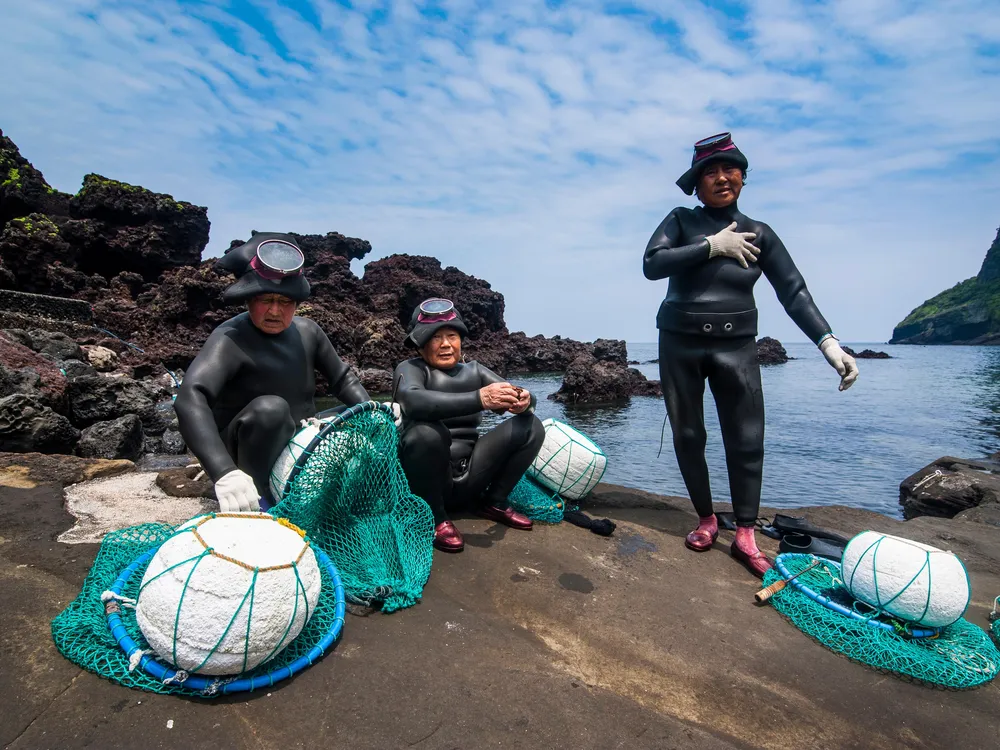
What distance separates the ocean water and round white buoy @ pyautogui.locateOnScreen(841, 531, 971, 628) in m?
5.59

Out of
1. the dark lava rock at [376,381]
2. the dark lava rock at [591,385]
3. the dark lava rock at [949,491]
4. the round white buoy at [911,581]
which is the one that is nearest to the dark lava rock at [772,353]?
the dark lava rock at [591,385]

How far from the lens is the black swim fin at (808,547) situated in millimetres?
3792

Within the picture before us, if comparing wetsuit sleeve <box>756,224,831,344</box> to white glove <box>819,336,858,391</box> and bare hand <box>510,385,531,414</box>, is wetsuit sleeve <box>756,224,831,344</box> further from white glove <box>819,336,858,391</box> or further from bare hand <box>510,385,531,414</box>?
bare hand <box>510,385,531,414</box>

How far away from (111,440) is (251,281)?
7127mm

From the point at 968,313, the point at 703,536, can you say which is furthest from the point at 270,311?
the point at 968,313

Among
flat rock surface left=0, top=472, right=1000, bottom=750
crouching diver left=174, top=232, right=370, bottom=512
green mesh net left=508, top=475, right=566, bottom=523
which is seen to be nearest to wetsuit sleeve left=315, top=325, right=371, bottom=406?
crouching diver left=174, top=232, right=370, bottom=512

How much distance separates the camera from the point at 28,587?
104 inches

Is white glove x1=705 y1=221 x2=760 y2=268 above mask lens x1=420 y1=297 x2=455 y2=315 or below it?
above

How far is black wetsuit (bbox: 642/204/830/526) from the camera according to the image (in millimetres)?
3787

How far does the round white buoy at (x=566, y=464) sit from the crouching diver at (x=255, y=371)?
6.06ft

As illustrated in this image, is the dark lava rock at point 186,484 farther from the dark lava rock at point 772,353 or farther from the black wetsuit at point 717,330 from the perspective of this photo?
the dark lava rock at point 772,353

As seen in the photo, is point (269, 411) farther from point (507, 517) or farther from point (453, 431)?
point (507, 517)

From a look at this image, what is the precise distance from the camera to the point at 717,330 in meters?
3.77

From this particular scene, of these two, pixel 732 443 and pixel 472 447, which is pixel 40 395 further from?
pixel 732 443
